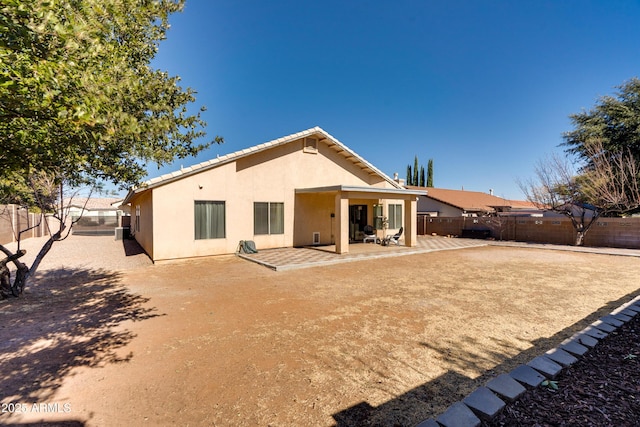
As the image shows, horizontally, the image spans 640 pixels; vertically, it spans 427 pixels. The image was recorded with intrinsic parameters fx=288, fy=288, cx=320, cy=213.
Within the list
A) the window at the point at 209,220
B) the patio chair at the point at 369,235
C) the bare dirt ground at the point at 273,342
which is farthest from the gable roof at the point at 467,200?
the window at the point at 209,220

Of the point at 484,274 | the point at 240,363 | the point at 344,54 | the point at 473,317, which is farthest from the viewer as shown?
the point at 344,54

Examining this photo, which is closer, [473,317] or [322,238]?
[473,317]

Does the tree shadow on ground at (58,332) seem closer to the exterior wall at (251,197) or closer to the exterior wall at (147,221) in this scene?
the exterior wall at (251,197)

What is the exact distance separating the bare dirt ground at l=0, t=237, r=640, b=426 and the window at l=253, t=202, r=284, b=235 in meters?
4.58

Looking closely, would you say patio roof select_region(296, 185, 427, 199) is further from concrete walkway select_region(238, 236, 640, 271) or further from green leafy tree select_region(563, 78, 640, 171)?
green leafy tree select_region(563, 78, 640, 171)

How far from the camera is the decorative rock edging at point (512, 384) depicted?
90.5 inches

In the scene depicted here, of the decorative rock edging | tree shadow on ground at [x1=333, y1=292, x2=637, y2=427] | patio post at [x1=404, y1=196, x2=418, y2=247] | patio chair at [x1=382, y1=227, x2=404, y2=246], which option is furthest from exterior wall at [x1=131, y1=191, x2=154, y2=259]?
patio post at [x1=404, y1=196, x2=418, y2=247]

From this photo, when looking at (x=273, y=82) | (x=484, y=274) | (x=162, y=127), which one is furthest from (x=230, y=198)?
(x=273, y=82)

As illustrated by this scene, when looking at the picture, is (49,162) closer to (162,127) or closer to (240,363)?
(162,127)

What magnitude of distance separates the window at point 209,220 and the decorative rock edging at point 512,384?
1078 cm

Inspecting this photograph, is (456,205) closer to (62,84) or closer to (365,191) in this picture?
(365,191)

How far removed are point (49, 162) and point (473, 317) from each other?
747cm

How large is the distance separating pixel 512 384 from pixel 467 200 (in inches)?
1118

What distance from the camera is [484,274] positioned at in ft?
29.5
